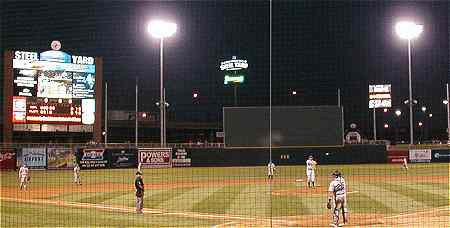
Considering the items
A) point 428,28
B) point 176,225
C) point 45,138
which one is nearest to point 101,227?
point 176,225

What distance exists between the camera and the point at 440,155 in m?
44.7

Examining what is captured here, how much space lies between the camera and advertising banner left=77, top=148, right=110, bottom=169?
40094 mm

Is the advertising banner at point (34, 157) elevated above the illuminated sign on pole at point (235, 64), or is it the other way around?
the illuminated sign on pole at point (235, 64)

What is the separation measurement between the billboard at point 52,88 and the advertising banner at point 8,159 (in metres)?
2.75

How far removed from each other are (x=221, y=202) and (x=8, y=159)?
2366 cm

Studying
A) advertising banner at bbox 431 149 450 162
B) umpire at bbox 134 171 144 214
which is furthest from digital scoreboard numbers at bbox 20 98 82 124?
advertising banner at bbox 431 149 450 162

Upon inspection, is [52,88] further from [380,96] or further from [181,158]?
[380,96]

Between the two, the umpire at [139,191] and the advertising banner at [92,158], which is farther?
the advertising banner at [92,158]

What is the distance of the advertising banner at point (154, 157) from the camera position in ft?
130

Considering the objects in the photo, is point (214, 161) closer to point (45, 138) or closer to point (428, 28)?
point (45, 138)

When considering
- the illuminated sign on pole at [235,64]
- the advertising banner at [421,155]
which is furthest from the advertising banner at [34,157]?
the advertising banner at [421,155]

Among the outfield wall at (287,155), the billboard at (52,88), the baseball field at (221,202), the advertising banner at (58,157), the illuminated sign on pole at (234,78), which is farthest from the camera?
the illuminated sign on pole at (234,78)

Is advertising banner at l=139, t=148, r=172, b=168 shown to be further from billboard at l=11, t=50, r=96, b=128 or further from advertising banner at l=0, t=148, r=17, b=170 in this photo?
advertising banner at l=0, t=148, r=17, b=170

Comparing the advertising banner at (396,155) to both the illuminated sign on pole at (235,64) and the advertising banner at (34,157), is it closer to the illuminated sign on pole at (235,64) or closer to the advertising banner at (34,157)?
the illuminated sign on pole at (235,64)
